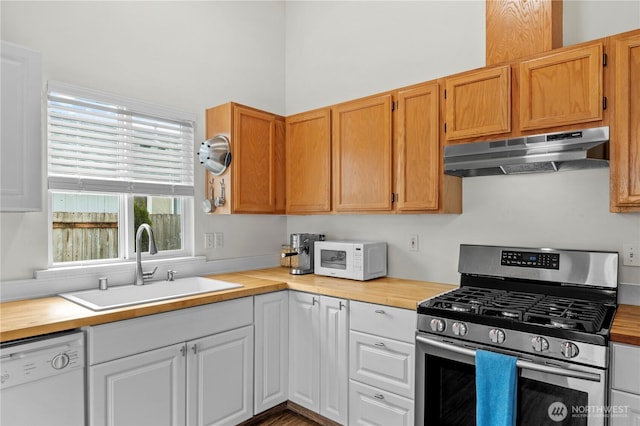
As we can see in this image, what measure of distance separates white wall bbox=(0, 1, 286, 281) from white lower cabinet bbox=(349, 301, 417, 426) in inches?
54.5

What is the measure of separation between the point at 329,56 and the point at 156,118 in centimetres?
152

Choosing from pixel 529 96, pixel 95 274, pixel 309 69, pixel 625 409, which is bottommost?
pixel 625 409

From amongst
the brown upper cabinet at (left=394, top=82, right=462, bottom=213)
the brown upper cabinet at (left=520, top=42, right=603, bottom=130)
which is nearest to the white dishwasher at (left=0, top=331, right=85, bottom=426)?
the brown upper cabinet at (left=394, top=82, right=462, bottom=213)

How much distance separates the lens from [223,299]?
2.26 metres

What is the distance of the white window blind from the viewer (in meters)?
2.30

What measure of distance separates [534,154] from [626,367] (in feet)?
3.24

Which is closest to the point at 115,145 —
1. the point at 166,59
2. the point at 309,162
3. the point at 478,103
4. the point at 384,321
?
the point at 166,59

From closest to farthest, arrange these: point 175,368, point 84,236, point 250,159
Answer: point 175,368, point 84,236, point 250,159

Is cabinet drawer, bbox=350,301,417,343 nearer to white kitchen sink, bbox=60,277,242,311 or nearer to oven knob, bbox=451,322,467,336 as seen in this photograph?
oven knob, bbox=451,322,467,336

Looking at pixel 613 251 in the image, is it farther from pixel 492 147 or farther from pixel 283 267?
pixel 283 267

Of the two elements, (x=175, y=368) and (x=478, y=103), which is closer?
(x=175, y=368)

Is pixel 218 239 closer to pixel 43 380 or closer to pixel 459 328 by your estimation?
pixel 43 380

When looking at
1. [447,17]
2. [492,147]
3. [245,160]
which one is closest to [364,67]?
[447,17]

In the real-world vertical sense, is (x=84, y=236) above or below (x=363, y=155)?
below
